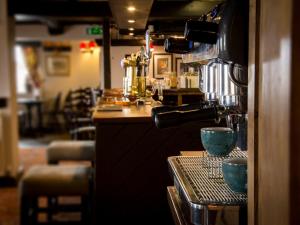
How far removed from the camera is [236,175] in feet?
→ 3.32

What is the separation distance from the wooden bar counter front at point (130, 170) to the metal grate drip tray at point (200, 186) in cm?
64

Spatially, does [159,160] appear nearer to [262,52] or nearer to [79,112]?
[262,52]

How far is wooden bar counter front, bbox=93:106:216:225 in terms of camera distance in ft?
6.63

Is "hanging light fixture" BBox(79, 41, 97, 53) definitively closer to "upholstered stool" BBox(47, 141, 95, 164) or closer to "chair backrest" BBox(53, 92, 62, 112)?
"upholstered stool" BBox(47, 141, 95, 164)

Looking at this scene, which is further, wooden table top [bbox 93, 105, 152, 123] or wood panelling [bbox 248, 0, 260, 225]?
wooden table top [bbox 93, 105, 152, 123]

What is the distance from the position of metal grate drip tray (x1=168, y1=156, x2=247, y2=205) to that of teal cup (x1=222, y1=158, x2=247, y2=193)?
0.05ft

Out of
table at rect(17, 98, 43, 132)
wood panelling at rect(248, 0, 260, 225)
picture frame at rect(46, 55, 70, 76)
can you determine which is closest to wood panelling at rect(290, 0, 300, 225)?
wood panelling at rect(248, 0, 260, 225)

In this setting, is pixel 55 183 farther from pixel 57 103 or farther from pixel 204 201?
pixel 57 103

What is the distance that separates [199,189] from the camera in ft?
3.45

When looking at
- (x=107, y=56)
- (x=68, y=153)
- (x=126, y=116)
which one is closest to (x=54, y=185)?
(x=126, y=116)

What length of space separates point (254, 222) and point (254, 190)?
2.7 inches

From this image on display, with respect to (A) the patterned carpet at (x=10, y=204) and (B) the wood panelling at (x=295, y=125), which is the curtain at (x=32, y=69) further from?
(B) the wood panelling at (x=295, y=125)

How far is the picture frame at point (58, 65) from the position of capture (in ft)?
31.3

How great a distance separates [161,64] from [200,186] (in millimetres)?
575
